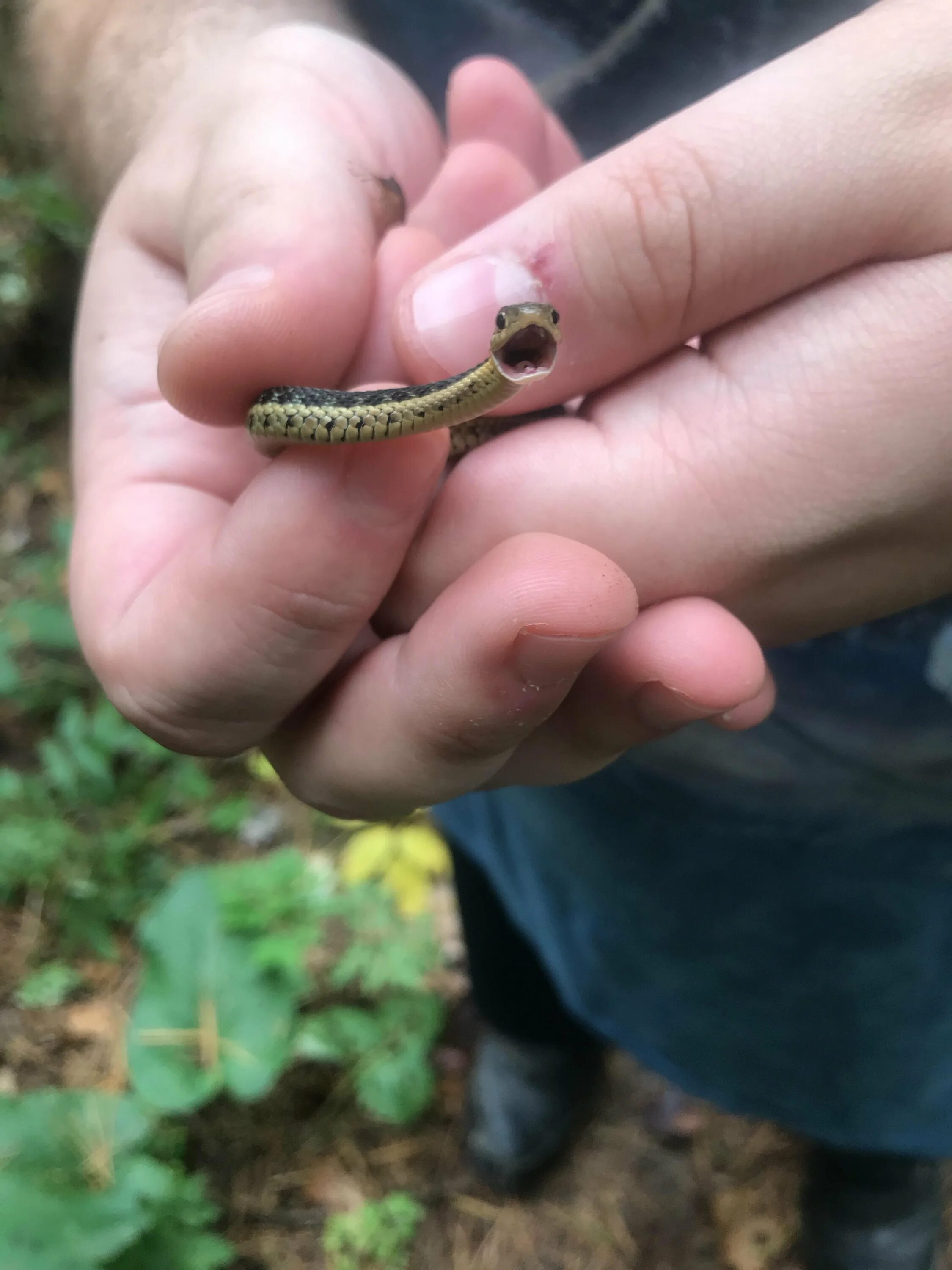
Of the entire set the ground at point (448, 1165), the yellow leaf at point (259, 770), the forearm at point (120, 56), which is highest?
the forearm at point (120, 56)

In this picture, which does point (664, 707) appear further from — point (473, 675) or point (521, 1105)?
point (521, 1105)

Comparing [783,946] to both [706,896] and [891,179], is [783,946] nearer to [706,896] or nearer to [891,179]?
[706,896]

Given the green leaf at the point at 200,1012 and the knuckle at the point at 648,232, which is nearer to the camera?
the knuckle at the point at 648,232

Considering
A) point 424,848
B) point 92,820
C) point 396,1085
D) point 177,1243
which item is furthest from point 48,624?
point 177,1243

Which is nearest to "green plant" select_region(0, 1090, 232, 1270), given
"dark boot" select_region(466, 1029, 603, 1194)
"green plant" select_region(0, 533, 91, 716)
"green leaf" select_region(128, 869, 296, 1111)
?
"green leaf" select_region(128, 869, 296, 1111)

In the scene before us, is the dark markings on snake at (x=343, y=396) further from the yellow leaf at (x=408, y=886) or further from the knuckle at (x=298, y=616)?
the yellow leaf at (x=408, y=886)

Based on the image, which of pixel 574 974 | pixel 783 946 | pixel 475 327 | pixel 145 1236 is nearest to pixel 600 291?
pixel 475 327

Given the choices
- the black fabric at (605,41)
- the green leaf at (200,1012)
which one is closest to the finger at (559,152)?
the black fabric at (605,41)
